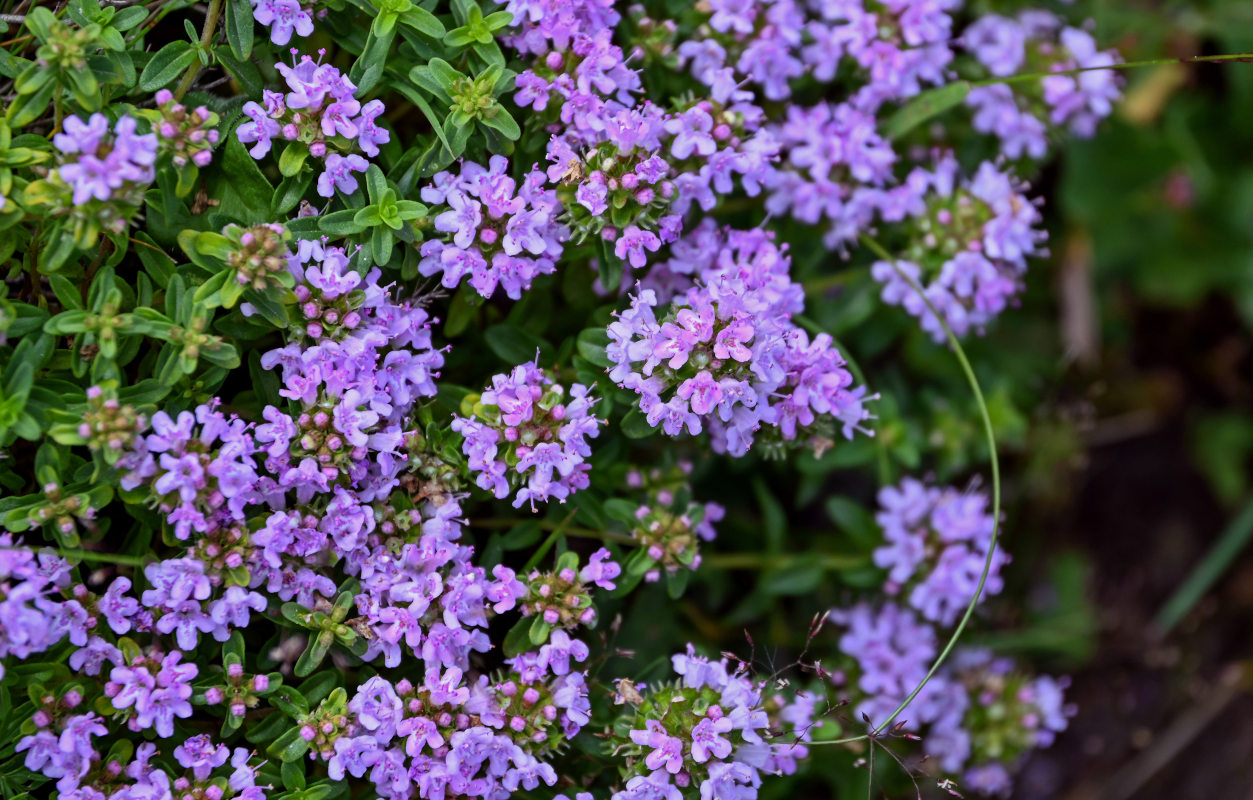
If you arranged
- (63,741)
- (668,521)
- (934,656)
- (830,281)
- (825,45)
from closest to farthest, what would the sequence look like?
(63,741) < (668,521) < (825,45) < (830,281) < (934,656)

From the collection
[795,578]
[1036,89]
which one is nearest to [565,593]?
[795,578]

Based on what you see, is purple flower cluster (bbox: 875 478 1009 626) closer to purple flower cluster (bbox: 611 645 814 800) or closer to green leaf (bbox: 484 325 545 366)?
purple flower cluster (bbox: 611 645 814 800)

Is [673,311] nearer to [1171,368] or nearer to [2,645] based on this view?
[2,645]

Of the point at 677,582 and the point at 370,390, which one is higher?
the point at 370,390

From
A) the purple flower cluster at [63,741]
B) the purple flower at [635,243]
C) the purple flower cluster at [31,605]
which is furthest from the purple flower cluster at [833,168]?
the purple flower cluster at [63,741]

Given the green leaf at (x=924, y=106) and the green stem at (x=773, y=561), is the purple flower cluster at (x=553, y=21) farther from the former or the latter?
the green stem at (x=773, y=561)

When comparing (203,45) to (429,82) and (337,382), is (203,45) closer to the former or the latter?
(429,82)
